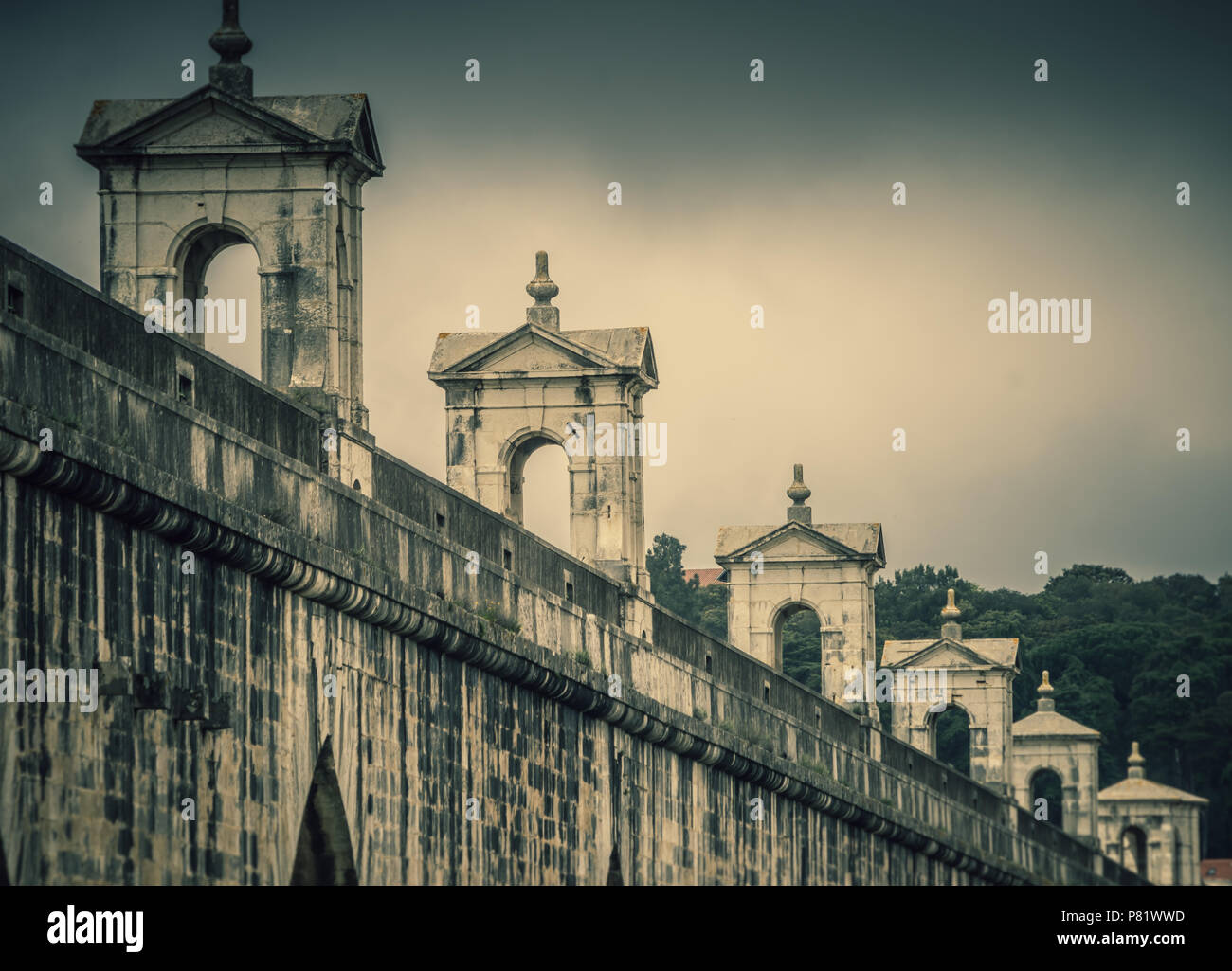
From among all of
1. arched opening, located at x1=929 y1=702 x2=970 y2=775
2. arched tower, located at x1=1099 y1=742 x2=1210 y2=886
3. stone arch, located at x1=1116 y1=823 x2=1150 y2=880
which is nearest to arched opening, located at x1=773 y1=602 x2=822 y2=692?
arched opening, located at x1=929 y1=702 x2=970 y2=775

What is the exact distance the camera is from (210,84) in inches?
956

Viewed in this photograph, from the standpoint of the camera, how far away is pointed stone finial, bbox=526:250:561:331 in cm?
3625

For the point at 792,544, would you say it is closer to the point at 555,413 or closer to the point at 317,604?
the point at 555,413

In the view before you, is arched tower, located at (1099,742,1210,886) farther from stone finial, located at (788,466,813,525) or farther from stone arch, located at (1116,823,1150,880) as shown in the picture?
stone finial, located at (788,466,813,525)

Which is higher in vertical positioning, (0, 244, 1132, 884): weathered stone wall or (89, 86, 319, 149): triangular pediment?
(89, 86, 319, 149): triangular pediment

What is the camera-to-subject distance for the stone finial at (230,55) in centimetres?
2441

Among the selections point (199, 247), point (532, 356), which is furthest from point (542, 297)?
point (199, 247)

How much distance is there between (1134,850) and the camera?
8481 centimetres

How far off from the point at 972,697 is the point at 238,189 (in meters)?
38.6

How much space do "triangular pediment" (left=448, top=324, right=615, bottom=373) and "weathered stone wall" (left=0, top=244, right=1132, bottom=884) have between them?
190 inches

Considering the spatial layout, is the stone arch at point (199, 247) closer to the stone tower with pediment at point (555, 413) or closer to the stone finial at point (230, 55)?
the stone finial at point (230, 55)

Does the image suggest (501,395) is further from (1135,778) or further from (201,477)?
(1135,778)
